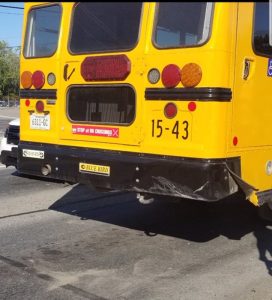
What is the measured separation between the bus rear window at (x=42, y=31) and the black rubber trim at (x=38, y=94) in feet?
1.32

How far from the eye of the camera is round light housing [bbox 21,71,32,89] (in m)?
6.25

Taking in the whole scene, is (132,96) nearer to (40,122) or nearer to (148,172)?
(148,172)

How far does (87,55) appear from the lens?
5.66 meters

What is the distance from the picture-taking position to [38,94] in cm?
611

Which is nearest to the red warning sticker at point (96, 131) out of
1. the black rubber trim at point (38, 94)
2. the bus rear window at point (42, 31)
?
the black rubber trim at point (38, 94)

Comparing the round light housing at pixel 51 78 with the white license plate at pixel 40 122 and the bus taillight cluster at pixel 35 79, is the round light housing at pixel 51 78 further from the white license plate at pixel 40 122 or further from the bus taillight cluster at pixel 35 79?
the white license plate at pixel 40 122

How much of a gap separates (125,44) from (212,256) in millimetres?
2305

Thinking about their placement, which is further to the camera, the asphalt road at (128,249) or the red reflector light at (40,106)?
the red reflector light at (40,106)

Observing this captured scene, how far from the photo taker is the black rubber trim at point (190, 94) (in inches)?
188

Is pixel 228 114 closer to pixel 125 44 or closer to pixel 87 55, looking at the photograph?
pixel 125 44

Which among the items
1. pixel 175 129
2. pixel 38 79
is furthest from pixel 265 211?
pixel 38 79

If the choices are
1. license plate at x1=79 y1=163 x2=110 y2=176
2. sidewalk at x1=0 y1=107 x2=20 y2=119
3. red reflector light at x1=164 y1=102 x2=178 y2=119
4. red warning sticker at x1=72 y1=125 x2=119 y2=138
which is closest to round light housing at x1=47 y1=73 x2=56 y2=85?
red warning sticker at x1=72 y1=125 x2=119 y2=138

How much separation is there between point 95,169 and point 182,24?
1.67 m

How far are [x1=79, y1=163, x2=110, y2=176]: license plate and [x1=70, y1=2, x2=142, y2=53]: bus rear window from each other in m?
1.17
